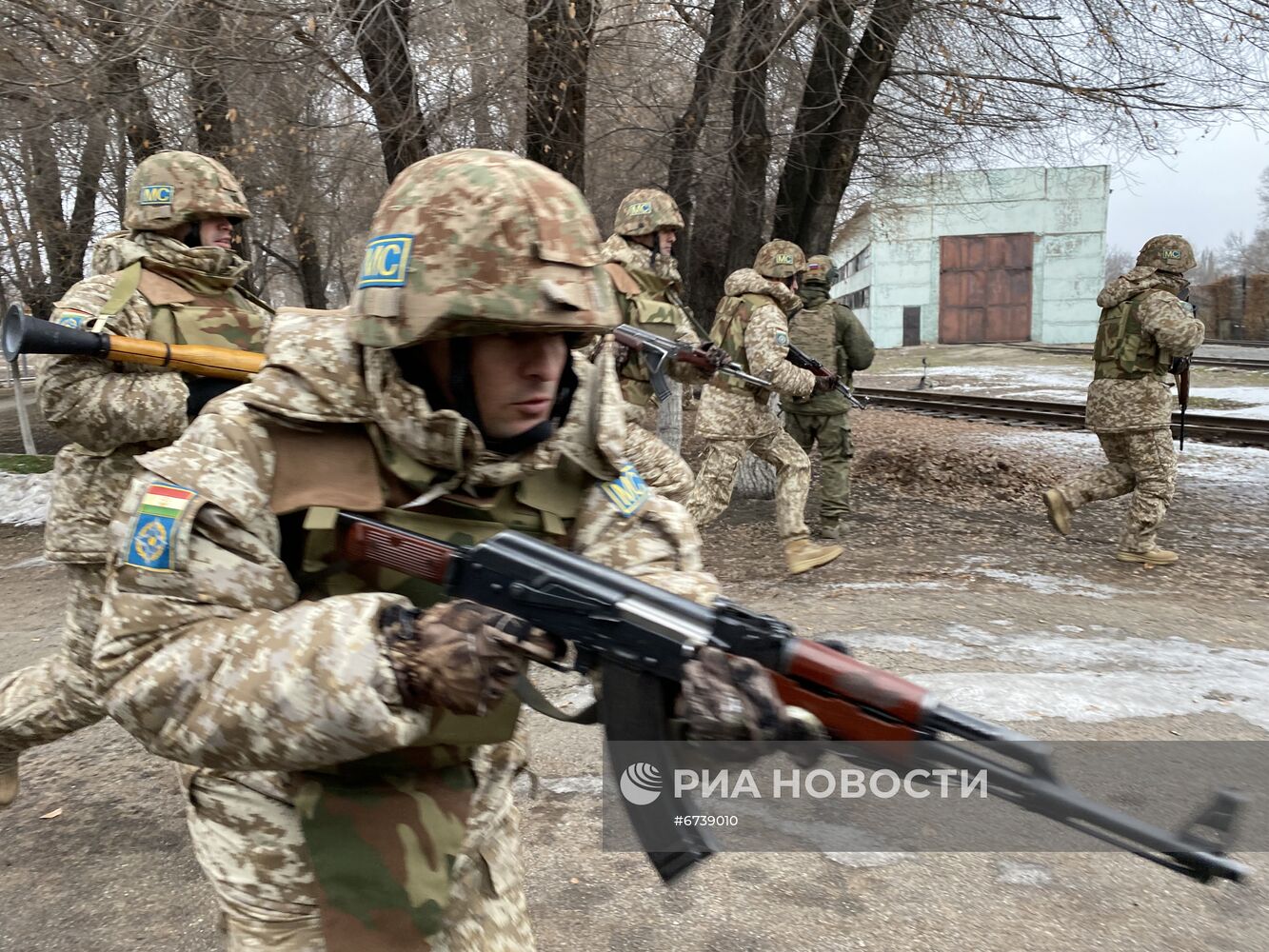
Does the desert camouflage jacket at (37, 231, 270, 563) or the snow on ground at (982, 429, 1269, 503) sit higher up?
the desert camouflage jacket at (37, 231, 270, 563)

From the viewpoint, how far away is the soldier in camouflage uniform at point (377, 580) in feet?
4.57

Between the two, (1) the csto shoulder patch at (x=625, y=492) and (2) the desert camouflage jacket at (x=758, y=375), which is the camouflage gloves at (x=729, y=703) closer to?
(1) the csto shoulder patch at (x=625, y=492)

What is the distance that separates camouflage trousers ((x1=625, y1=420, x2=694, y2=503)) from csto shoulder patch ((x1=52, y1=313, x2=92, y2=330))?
2920 mm

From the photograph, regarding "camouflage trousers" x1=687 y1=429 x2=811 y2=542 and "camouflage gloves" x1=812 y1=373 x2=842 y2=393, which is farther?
"camouflage gloves" x1=812 y1=373 x2=842 y2=393

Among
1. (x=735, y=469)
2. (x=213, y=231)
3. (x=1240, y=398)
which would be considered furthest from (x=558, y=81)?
(x=1240, y=398)

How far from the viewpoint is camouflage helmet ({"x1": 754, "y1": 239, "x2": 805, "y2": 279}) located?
672cm

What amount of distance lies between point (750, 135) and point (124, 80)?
498 centimetres

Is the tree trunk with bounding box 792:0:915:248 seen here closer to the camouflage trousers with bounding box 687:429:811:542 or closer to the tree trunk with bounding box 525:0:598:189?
the tree trunk with bounding box 525:0:598:189

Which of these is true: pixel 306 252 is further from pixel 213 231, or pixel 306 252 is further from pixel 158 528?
pixel 158 528

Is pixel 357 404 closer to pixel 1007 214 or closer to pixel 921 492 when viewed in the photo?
pixel 921 492

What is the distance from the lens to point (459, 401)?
5.52 feet

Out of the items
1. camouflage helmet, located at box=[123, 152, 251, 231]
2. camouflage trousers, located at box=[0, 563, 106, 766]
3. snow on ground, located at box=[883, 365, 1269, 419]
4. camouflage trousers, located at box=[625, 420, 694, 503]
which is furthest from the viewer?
snow on ground, located at box=[883, 365, 1269, 419]

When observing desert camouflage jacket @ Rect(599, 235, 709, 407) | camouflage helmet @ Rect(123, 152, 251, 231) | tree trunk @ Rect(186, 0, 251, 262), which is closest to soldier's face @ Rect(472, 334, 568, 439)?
camouflage helmet @ Rect(123, 152, 251, 231)

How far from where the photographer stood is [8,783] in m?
3.24
